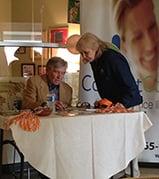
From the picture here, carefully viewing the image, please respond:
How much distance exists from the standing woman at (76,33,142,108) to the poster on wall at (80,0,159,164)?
804 mm

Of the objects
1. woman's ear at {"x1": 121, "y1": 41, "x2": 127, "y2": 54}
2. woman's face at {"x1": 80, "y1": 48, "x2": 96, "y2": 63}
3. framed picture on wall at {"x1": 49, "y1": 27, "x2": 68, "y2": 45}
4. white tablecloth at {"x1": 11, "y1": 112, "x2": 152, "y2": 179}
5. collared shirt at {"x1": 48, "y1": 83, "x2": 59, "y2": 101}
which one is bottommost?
white tablecloth at {"x1": 11, "y1": 112, "x2": 152, "y2": 179}

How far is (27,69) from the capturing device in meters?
4.51

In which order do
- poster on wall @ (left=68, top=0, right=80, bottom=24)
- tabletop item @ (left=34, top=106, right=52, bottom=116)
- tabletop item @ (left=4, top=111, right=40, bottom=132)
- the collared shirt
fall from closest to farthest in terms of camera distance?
tabletop item @ (left=4, top=111, right=40, bottom=132) → tabletop item @ (left=34, top=106, right=52, bottom=116) → the collared shirt → poster on wall @ (left=68, top=0, right=80, bottom=24)

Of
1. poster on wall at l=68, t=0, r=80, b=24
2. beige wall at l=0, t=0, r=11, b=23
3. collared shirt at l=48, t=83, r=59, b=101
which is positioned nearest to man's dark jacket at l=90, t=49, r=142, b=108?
collared shirt at l=48, t=83, r=59, b=101

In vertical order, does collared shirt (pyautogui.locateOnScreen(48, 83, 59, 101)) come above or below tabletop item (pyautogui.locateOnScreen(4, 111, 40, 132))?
above

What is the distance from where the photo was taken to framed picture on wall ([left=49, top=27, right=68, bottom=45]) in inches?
187

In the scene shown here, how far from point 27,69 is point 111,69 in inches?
52.8

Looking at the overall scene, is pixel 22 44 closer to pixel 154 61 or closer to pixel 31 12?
pixel 31 12

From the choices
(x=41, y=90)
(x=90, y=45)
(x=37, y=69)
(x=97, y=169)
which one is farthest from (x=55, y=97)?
(x=37, y=69)

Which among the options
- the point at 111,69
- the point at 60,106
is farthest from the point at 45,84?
the point at 111,69

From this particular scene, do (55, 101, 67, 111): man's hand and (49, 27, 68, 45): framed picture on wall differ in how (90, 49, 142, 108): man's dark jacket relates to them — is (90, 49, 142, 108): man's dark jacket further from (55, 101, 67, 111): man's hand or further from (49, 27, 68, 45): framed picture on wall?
(49, 27, 68, 45): framed picture on wall

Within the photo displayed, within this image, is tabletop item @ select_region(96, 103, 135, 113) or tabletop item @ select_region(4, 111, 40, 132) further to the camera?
tabletop item @ select_region(96, 103, 135, 113)

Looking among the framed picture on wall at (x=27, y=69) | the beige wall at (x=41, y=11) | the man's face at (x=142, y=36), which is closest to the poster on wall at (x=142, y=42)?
the man's face at (x=142, y=36)

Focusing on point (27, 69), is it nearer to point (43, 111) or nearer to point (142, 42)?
point (142, 42)
